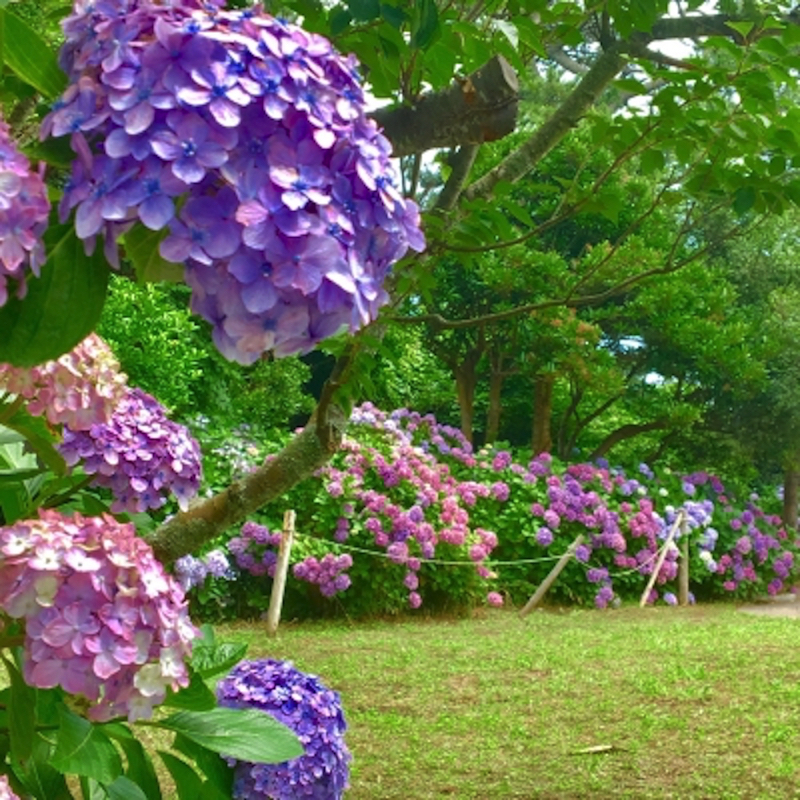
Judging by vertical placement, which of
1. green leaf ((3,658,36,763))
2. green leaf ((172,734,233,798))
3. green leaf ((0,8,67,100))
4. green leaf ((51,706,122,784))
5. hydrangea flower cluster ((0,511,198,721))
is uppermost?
green leaf ((0,8,67,100))

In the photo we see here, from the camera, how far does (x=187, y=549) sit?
1567 mm

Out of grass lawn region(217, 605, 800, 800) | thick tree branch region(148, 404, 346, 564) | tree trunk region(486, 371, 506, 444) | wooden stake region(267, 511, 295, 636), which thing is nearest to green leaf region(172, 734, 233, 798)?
thick tree branch region(148, 404, 346, 564)

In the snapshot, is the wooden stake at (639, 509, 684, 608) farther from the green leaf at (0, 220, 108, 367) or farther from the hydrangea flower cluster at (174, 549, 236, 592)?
the green leaf at (0, 220, 108, 367)

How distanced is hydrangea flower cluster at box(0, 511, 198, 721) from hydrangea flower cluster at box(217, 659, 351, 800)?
0.92 metres

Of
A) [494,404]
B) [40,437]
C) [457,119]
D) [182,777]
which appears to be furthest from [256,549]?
[457,119]

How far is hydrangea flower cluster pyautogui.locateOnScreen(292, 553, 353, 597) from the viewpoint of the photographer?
24.0ft

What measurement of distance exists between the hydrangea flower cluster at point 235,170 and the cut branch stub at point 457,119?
22.7 inches

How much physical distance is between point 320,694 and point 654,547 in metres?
8.61

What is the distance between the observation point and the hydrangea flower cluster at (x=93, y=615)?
1018 millimetres

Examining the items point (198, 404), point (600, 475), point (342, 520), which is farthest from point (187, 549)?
point (600, 475)

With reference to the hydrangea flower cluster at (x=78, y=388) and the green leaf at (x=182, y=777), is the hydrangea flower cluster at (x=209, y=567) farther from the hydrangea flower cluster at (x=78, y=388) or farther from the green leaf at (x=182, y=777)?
the hydrangea flower cluster at (x=78, y=388)

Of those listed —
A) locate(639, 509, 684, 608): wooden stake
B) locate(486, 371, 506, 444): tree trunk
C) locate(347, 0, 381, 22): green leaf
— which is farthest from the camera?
locate(486, 371, 506, 444): tree trunk

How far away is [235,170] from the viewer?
642 millimetres

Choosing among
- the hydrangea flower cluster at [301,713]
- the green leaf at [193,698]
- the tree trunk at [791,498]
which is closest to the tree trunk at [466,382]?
the tree trunk at [791,498]
